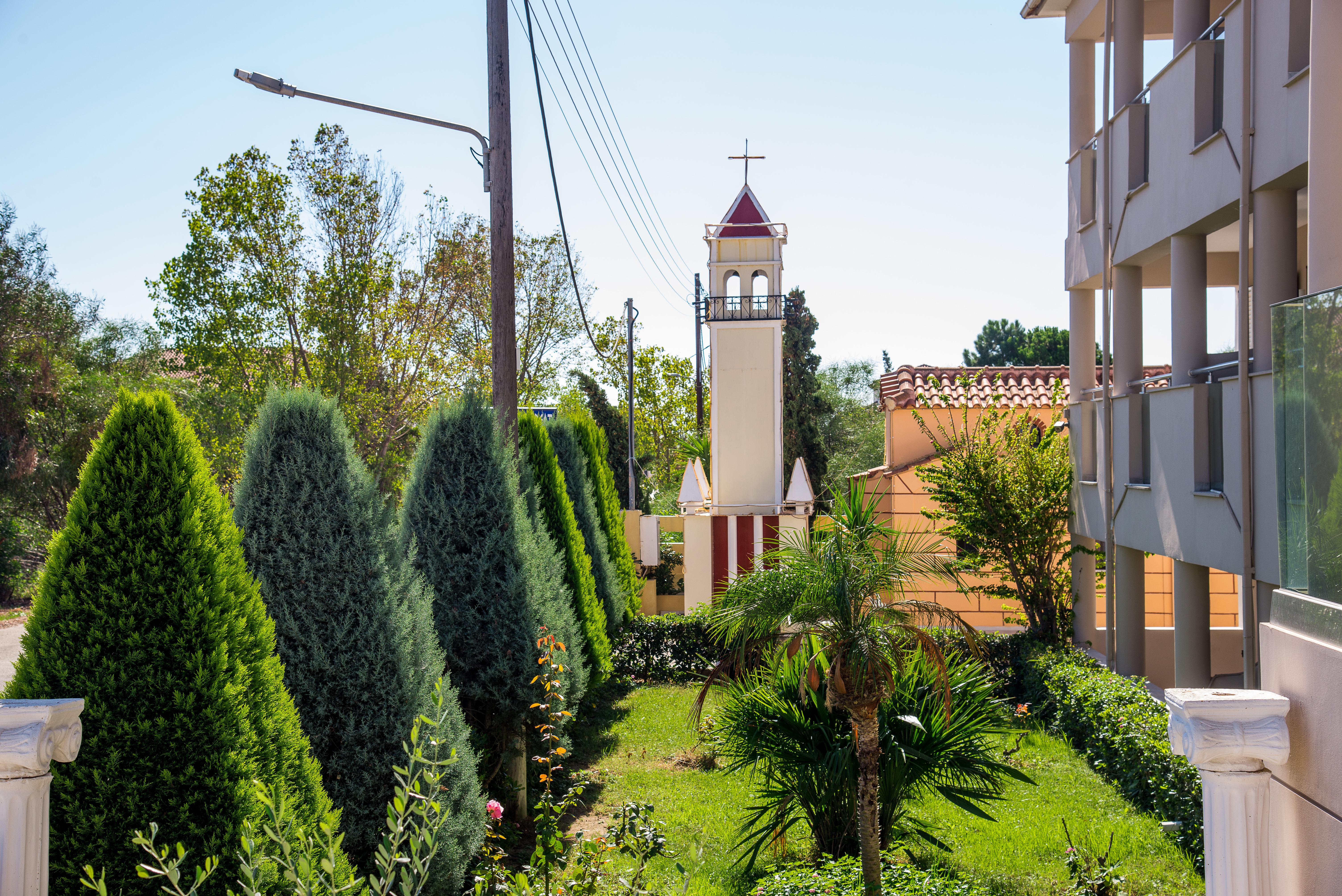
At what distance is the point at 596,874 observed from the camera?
4750mm

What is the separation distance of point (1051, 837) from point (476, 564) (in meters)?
5.65

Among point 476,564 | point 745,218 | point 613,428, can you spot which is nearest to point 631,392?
point 613,428

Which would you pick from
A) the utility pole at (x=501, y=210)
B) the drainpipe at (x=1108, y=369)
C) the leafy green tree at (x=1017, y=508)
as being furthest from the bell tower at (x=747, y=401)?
the utility pole at (x=501, y=210)

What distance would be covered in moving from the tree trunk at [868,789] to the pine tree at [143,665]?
3.34m

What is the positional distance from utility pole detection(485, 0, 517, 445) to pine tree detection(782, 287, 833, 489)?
73.8 ft

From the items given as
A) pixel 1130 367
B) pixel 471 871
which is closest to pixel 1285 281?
pixel 1130 367

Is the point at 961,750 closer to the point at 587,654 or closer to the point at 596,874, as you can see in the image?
the point at 596,874

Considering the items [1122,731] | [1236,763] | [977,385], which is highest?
[977,385]

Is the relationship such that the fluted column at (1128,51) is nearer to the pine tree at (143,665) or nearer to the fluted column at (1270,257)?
the fluted column at (1270,257)

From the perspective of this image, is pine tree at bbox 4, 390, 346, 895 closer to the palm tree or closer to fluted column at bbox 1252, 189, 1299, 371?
the palm tree

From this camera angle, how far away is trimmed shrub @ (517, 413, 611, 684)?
1250cm

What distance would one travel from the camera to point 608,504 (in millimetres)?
17781

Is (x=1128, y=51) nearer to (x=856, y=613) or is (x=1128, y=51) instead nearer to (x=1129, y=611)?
(x=1129, y=611)

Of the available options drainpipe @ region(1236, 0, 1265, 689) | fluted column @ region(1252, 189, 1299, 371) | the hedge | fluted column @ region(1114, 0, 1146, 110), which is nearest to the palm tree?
the hedge
